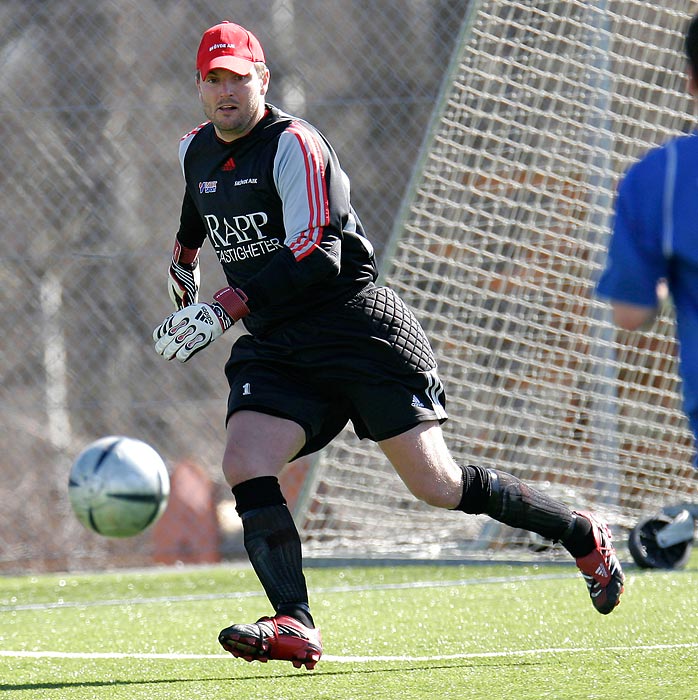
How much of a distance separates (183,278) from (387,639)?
130cm

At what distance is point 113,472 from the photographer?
580 centimetres

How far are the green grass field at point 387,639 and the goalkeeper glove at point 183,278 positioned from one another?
109 centimetres

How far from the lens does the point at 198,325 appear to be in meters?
3.84

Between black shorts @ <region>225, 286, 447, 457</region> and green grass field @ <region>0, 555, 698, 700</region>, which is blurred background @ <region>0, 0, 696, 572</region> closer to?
green grass field @ <region>0, 555, 698, 700</region>

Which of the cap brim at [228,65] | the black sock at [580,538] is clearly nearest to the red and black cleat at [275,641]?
the black sock at [580,538]

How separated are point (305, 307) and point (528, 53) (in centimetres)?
418

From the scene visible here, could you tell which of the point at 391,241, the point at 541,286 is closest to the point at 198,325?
the point at 391,241

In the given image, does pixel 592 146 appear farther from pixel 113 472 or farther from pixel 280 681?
pixel 280 681

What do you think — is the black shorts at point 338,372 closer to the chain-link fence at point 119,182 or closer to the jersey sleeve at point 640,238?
the jersey sleeve at point 640,238

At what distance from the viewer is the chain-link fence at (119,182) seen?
35.0 feet

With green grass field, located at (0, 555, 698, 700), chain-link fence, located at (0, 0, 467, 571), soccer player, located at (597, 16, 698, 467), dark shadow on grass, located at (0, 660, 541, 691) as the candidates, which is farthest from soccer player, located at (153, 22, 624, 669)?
chain-link fence, located at (0, 0, 467, 571)

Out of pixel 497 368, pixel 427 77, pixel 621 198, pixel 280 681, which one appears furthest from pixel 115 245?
pixel 621 198

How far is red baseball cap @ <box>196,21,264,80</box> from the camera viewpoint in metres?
3.99

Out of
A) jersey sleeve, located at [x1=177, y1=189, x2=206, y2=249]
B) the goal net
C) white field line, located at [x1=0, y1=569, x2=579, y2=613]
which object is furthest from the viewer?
the goal net
